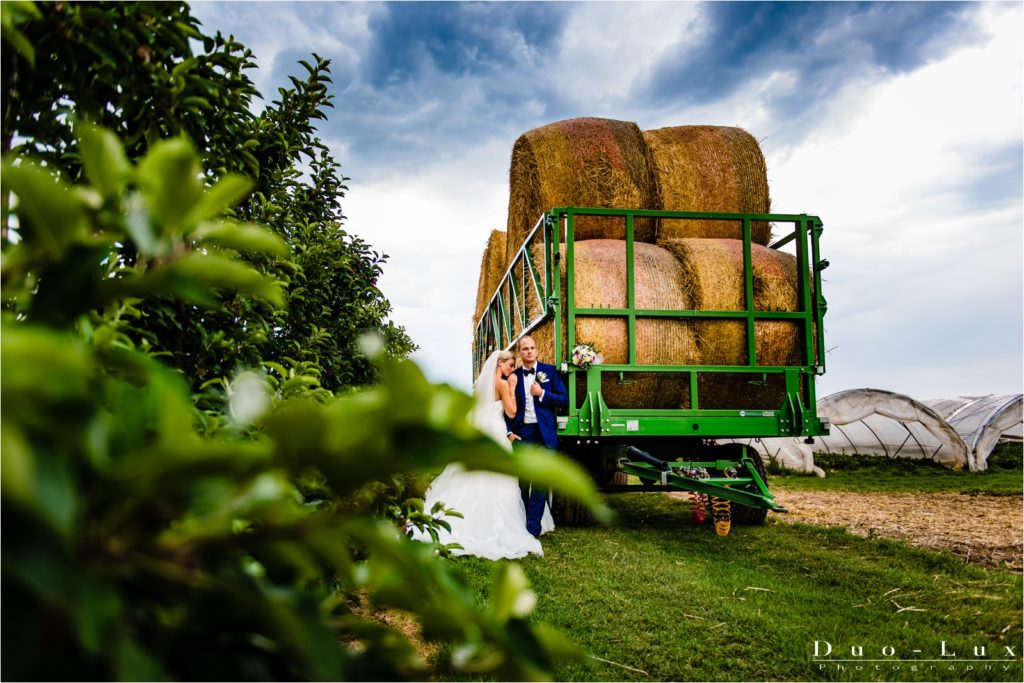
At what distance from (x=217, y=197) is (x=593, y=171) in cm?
685

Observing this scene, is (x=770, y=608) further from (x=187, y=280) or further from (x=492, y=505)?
(x=187, y=280)

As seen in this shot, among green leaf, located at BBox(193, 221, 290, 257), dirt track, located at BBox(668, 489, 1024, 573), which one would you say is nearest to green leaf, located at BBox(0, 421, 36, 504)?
green leaf, located at BBox(193, 221, 290, 257)

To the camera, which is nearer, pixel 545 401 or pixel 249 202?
pixel 249 202

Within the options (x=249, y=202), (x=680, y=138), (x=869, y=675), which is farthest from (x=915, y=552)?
(x=249, y=202)

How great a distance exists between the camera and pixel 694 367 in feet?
18.8

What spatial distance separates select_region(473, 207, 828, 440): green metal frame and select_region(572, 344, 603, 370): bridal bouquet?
55mm

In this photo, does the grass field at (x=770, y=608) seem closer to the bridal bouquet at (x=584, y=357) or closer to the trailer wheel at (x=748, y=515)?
the trailer wheel at (x=748, y=515)

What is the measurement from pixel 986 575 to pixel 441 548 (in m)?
4.57

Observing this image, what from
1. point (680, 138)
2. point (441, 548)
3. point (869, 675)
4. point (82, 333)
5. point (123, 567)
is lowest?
point (869, 675)

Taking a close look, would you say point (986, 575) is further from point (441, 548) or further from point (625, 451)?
point (441, 548)

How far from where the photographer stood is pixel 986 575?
4.50 m

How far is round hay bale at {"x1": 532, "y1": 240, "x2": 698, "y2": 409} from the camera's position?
5.81 meters

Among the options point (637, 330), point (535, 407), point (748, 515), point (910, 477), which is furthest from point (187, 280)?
point (910, 477)

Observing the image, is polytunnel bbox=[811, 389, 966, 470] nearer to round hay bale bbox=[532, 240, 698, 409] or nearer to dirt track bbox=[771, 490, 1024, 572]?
dirt track bbox=[771, 490, 1024, 572]
